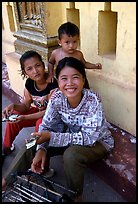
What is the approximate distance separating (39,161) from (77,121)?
0.41 meters

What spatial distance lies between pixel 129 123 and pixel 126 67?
1.70 ft

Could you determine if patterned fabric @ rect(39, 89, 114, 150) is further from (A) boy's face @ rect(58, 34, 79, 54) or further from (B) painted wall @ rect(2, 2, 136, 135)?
(A) boy's face @ rect(58, 34, 79, 54)

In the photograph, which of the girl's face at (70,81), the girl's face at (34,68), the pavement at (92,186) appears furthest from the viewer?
the girl's face at (34,68)

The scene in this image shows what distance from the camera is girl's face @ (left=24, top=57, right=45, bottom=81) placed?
7.88 feet

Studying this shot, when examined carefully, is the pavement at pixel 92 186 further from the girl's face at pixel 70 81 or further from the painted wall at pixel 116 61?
the girl's face at pixel 70 81

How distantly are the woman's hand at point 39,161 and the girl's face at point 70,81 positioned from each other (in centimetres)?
47

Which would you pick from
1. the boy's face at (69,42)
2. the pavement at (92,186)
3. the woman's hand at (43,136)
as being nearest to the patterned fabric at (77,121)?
the woman's hand at (43,136)

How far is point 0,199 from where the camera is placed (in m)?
1.79

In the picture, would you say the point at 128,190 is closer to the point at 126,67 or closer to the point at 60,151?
the point at 60,151

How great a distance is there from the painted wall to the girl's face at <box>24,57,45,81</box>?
0.61m

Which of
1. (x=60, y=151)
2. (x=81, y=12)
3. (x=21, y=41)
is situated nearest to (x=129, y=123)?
(x=60, y=151)

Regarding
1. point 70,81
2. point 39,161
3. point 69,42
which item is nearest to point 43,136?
point 39,161

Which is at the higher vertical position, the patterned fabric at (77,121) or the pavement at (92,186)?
the patterned fabric at (77,121)

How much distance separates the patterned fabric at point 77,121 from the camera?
1.98 metres
